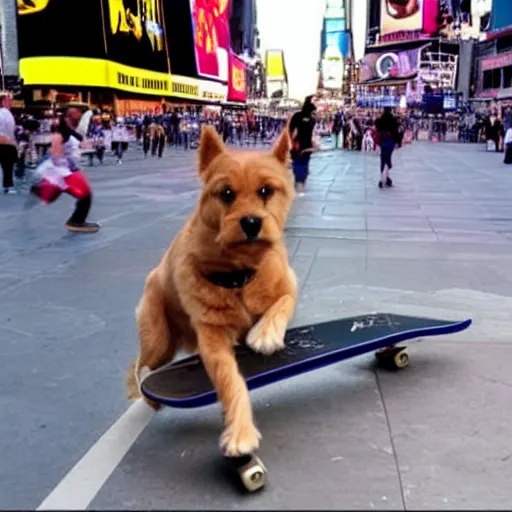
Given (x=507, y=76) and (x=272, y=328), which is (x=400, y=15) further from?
(x=272, y=328)

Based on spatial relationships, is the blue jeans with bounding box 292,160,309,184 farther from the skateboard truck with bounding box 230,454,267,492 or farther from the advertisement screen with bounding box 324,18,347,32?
the advertisement screen with bounding box 324,18,347,32

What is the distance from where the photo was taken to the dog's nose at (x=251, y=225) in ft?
8.75

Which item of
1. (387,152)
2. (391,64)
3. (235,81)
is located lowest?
(387,152)

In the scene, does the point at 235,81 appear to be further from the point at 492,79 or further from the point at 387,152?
the point at 387,152

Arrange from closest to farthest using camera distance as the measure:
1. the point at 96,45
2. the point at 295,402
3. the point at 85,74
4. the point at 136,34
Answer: the point at 295,402, the point at 85,74, the point at 96,45, the point at 136,34

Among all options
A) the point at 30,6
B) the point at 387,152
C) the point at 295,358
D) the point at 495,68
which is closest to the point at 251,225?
the point at 295,358

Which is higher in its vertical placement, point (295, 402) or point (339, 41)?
point (339, 41)

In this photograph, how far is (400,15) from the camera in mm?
93375

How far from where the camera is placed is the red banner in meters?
60.0

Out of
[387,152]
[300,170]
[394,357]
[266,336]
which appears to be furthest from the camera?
[387,152]

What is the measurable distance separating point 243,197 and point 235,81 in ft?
205

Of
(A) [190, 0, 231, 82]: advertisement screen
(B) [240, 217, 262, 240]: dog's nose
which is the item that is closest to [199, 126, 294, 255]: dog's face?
(B) [240, 217, 262, 240]: dog's nose

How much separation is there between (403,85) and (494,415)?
3446 inches

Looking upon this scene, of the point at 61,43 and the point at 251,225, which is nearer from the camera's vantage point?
the point at 251,225
